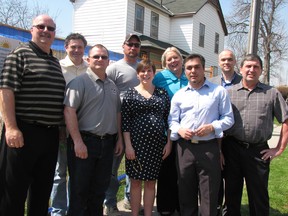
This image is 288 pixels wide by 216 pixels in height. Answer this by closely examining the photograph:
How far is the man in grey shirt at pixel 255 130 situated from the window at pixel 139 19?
14.1 m

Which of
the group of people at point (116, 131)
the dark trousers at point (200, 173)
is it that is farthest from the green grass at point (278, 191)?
the dark trousers at point (200, 173)

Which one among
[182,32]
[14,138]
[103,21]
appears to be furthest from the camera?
[182,32]

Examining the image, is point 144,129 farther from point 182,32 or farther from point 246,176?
point 182,32

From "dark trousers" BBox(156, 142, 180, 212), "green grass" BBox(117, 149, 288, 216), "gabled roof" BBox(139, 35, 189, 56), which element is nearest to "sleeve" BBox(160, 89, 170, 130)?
"dark trousers" BBox(156, 142, 180, 212)

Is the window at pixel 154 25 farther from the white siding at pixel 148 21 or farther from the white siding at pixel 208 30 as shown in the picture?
the white siding at pixel 208 30

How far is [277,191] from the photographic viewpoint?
18.1ft

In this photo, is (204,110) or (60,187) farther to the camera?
(60,187)

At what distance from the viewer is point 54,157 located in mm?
3393

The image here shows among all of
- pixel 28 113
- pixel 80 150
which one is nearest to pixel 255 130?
pixel 80 150

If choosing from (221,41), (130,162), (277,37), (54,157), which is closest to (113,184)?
(130,162)

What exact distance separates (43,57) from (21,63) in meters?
0.26

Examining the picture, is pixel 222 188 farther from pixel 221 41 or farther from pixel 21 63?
pixel 221 41

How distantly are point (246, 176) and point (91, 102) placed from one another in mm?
2017

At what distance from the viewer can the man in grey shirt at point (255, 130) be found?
3518 millimetres
